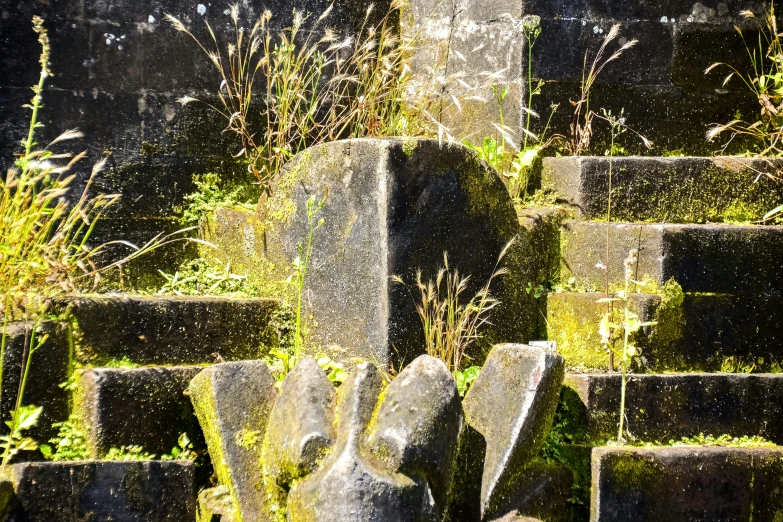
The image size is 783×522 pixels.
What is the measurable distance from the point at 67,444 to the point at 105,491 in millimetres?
279

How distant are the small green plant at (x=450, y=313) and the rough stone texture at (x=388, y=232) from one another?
50 mm

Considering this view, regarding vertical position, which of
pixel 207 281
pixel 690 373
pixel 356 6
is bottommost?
pixel 690 373

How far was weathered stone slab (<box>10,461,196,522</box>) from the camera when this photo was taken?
3.04m

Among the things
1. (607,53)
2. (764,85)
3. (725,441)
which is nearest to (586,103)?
(607,53)

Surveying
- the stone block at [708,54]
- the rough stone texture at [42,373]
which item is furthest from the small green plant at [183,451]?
the stone block at [708,54]

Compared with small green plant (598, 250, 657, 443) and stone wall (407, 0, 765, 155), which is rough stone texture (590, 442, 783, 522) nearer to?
small green plant (598, 250, 657, 443)

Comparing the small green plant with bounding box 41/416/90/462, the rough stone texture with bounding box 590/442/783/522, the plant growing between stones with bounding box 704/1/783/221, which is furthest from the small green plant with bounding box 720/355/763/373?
the small green plant with bounding box 41/416/90/462

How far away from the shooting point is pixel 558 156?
182 inches

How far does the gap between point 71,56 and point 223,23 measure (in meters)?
0.73

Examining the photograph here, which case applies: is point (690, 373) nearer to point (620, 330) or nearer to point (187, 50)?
point (620, 330)

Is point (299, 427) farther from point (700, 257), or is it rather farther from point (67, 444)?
point (700, 257)

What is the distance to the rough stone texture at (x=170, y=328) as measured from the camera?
11.5 feet

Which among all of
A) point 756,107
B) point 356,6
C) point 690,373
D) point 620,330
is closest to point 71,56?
point 356,6

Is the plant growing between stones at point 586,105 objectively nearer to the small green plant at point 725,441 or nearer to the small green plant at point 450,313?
the small green plant at point 450,313
